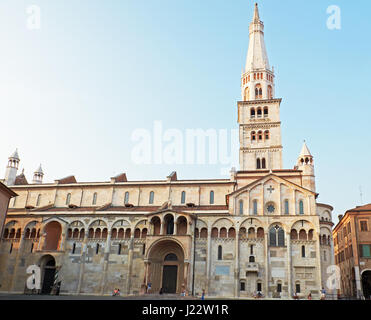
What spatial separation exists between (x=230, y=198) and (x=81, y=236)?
20595mm

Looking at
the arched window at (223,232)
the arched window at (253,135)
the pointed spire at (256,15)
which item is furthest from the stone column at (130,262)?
the pointed spire at (256,15)

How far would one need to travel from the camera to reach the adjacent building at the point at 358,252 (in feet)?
143

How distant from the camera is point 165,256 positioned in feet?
→ 140

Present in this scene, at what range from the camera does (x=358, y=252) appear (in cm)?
4431

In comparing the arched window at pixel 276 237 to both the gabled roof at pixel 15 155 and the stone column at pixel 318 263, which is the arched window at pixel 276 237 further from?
the gabled roof at pixel 15 155

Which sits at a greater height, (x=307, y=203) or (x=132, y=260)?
(x=307, y=203)

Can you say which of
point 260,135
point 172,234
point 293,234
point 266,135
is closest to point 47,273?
point 172,234

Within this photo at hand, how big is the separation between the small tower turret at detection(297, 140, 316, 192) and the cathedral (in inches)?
5.3

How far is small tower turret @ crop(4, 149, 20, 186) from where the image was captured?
187 feet

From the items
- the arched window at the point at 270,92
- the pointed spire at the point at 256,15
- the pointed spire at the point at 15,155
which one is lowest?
the pointed spire at the point at 15,155

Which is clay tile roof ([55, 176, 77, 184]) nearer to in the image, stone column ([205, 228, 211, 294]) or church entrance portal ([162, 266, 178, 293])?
church entrance portal ([162, 266, 178, 293])

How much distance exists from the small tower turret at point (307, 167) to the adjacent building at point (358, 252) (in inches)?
292
